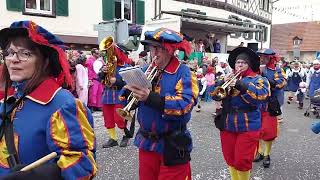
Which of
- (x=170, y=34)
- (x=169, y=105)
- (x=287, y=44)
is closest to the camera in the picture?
(x=169, y=105)

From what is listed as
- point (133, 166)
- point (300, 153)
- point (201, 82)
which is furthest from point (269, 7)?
point (133, 166)

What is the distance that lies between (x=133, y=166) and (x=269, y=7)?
1002 inches

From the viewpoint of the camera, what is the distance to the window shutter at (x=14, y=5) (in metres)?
11.4

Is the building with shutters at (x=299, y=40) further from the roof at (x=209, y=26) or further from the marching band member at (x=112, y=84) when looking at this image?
the marching band member at (x=112, y=84)

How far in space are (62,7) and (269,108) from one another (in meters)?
9.08

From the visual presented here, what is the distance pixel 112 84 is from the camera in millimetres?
6375

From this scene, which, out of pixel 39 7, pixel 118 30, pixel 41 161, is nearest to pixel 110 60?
pixel 118 30

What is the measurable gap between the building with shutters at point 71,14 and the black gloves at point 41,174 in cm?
1083

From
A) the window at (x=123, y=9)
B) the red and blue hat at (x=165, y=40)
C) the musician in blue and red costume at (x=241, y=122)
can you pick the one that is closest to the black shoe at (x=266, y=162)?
the musician in blue and red costume at (x=241, y=122)

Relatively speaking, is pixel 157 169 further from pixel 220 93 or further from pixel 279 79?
pixel 279 79

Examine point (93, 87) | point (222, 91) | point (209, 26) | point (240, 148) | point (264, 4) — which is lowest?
point (240, 148)

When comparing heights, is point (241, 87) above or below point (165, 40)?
below

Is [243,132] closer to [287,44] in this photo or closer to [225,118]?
[225,118]

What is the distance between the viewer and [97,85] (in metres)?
10.1
